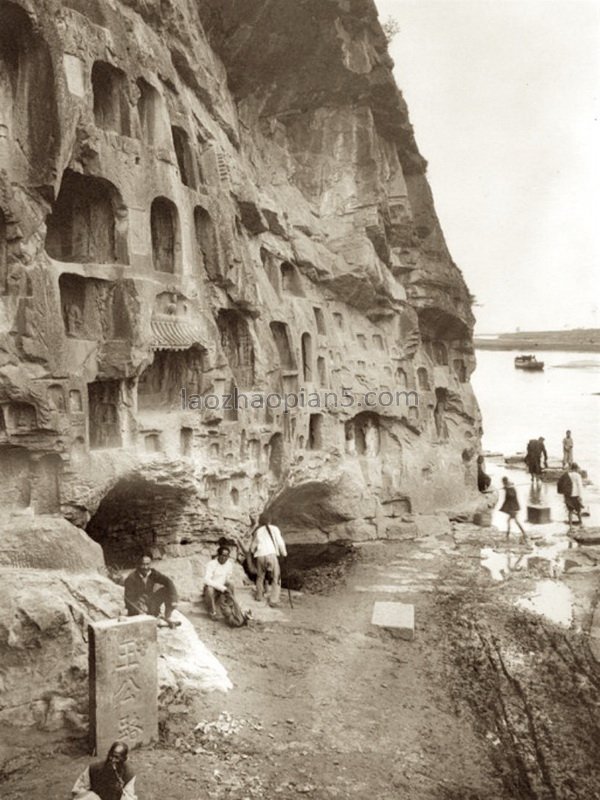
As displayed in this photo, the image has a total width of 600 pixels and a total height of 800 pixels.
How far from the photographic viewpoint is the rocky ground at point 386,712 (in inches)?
310

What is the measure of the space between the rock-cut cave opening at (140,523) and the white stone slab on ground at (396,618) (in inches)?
201

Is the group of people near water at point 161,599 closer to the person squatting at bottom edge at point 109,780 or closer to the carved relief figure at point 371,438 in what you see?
the person squatting at bottom edge at point 109,780

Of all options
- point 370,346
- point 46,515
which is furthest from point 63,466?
point 370,346

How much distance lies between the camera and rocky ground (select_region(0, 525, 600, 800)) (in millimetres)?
7879

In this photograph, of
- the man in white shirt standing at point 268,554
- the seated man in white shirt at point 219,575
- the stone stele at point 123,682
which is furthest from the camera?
the man in white shirt standing at point 268,554

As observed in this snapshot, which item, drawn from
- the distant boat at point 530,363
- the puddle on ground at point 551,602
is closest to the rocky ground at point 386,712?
the puddle on ground at point 551,602

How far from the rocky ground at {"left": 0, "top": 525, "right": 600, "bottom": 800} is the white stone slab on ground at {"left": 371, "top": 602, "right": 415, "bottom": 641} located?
231mm

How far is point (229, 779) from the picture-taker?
7730 mm

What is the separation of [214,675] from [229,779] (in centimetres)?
209

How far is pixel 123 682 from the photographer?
8172mm

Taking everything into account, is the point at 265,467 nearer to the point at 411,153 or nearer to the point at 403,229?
the point at 403,229

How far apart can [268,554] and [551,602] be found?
6285 mm

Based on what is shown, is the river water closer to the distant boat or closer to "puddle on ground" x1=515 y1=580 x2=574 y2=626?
the distant boat

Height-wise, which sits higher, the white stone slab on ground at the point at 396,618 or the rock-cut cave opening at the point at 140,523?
the rock-cut cave opening at the point at 140,523
